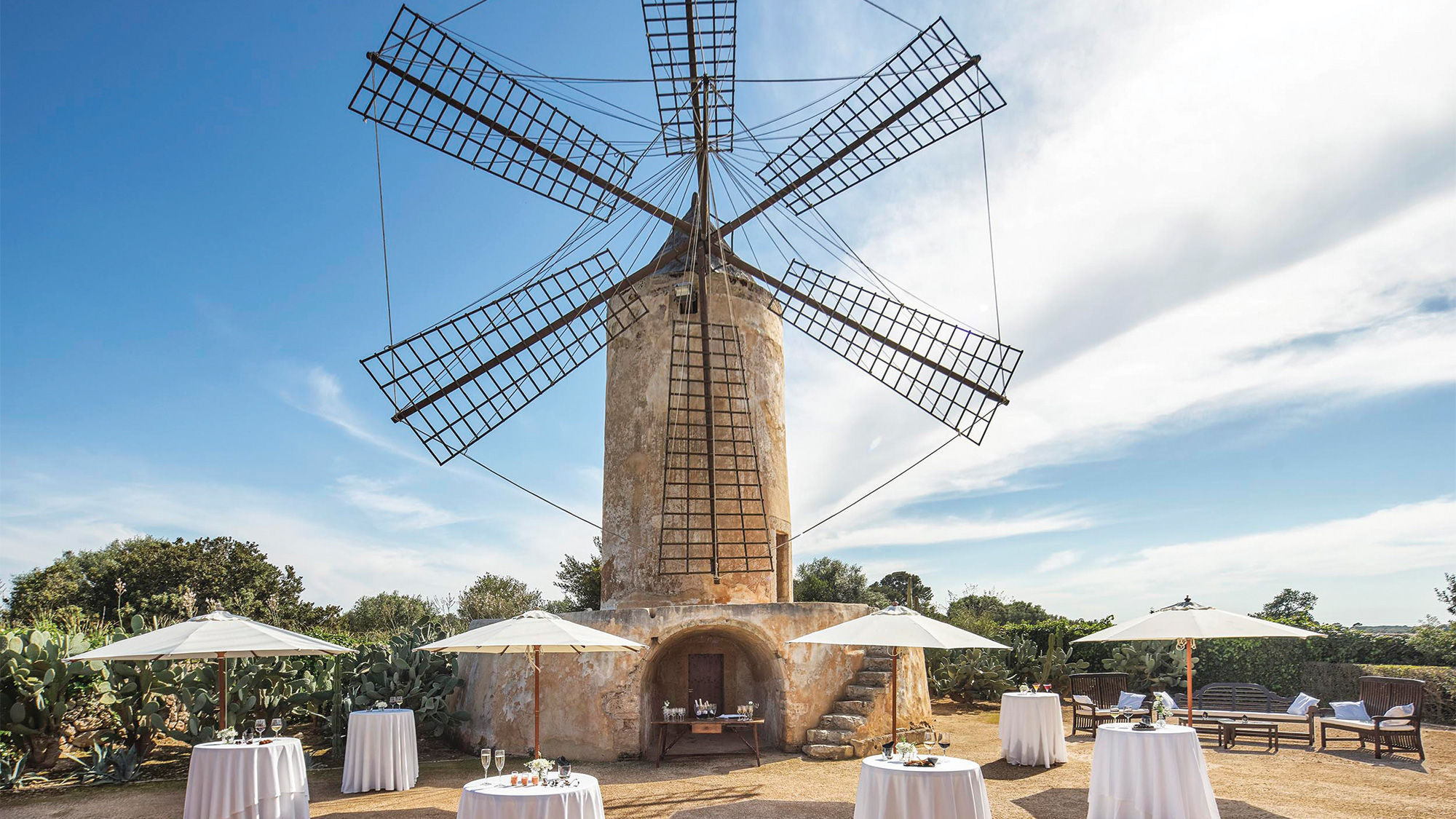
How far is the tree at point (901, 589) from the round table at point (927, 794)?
1687 cm

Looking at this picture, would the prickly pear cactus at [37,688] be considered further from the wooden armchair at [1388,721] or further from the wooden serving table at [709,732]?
the wooden armchair at [1388,721]

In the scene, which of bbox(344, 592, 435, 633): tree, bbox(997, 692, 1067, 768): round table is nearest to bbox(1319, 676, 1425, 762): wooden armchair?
bbox(997, 692, 1067, 768): round table

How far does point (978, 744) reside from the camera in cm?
1123

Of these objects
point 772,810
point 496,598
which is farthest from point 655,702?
point 496,598

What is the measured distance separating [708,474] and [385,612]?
25.1 metres

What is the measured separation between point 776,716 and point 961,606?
59.2 ft

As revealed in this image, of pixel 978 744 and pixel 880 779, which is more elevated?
pixel 880 779

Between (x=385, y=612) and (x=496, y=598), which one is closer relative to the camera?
(x=496, y=598)

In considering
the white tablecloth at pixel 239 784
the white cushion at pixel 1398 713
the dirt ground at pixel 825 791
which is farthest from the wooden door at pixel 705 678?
the white cushion at pixel 1398 713

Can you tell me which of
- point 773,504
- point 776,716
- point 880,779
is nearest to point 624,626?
point 776,716

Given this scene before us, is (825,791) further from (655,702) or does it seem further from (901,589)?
(901,589)

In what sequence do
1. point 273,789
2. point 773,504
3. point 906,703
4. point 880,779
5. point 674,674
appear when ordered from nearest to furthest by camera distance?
point 880,779
point 273,789
point 906,703
point 674,674
point 773,504

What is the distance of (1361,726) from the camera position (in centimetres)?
973

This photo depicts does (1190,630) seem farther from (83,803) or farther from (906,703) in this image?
(83,803)
